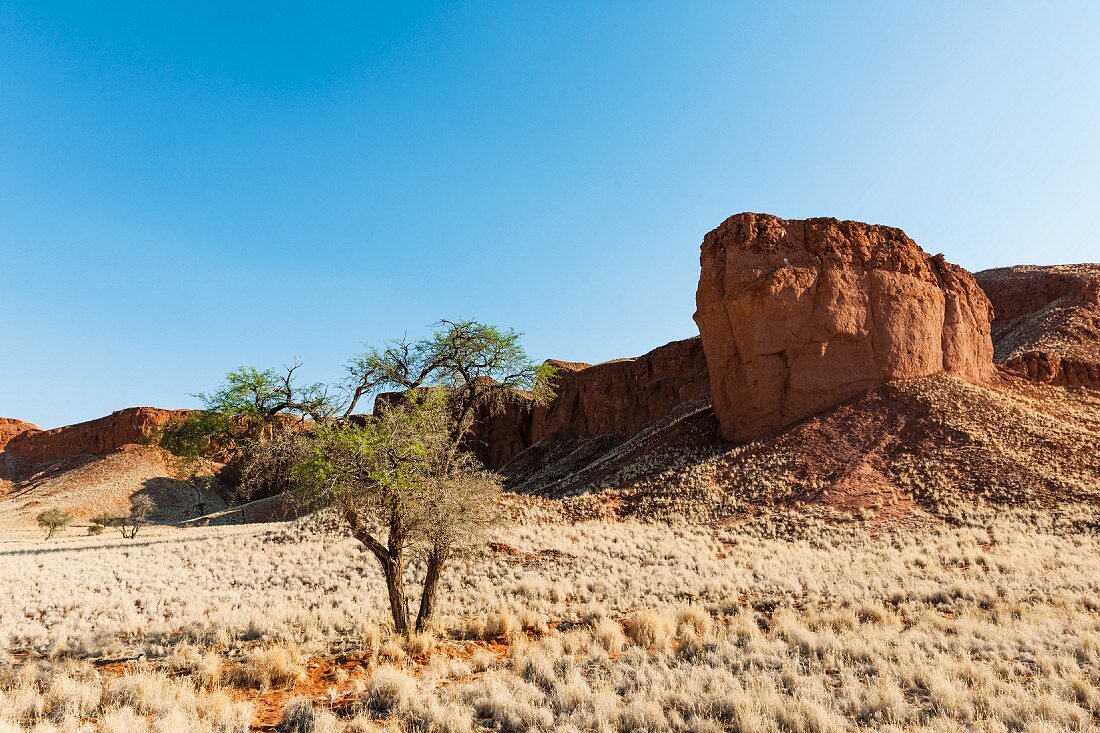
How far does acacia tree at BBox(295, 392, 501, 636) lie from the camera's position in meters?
9.72

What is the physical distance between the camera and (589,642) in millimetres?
9484

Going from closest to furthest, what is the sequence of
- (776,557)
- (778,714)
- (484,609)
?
1. (778,714)
2. (484,609)
3. (776,557)

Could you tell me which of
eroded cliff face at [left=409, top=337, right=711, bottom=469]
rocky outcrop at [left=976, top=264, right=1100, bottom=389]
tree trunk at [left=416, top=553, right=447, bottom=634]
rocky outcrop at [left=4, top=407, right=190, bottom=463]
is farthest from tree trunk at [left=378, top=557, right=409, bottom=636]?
rocky outcrop at [left=4, top=407, right=190, bottom=463]

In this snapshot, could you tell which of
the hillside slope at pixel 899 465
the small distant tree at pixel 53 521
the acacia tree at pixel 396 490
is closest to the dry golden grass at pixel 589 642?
the acacia tree at pixel 396 490

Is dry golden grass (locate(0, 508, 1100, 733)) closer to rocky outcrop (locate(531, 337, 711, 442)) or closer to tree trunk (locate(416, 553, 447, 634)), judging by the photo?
tree trunk (locate(416, 553, 447, 634))

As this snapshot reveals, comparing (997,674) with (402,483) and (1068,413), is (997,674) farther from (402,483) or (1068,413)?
(1068,413)

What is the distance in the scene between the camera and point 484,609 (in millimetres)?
12344

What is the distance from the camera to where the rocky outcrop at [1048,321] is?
32.8 meters

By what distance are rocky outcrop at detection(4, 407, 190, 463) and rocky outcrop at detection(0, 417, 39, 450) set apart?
9081mm

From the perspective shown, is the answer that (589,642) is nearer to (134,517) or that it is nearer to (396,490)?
(396,490)

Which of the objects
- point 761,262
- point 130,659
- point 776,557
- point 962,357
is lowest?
point 776,557

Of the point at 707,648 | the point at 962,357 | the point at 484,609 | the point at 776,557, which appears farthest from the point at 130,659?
the point at 962,357

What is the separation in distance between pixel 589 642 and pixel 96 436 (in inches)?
3626

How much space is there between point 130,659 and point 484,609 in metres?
6.26
